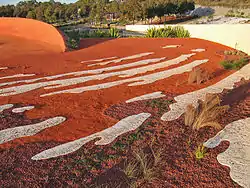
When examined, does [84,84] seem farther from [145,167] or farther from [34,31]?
[34,31]

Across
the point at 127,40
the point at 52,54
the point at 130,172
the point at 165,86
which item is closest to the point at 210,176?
the point at 130,172

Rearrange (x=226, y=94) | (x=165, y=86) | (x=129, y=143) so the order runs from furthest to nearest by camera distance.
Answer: (x=165, y=86)
(x=226, y=94)
(x=129, y=143)

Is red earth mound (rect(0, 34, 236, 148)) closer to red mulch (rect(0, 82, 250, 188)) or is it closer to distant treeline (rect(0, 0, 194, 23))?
red mulch (rect(0, 82, 250, 188))

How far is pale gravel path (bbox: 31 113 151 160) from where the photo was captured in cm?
464

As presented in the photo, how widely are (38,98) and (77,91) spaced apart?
1.14m

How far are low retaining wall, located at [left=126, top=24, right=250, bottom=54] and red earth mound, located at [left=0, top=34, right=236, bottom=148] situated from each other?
22.3 inches

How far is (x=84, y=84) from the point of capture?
8.92 m

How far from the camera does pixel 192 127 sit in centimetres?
555

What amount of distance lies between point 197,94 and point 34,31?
15.3 metres

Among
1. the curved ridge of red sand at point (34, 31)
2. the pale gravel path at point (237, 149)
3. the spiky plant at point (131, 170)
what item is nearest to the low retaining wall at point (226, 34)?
the curved ridge of red sand at point (34, 31)

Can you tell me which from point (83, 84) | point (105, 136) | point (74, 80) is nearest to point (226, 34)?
point (74, 80)

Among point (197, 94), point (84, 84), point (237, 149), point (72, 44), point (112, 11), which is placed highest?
point (112, 11)

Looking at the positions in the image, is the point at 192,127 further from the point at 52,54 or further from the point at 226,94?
the point at 52,54

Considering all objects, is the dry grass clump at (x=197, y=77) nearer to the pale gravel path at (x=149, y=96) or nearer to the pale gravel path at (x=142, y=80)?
the pale gravel path at (x=142, y=80)
